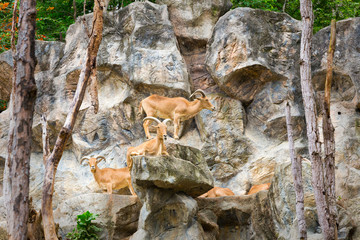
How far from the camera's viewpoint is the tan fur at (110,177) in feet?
44.0

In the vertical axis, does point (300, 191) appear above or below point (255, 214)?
above

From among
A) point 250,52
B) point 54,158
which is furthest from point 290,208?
point 250,52

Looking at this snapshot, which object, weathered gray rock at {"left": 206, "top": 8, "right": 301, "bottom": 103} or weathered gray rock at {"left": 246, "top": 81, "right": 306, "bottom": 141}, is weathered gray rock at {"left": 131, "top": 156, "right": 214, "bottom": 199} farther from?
weathered gray rock at {"left": 206, "top": 8, "right": 301, "bottom": 103}

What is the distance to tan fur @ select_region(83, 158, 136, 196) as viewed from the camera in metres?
13.4

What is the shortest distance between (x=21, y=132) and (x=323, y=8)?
1464 centimetres

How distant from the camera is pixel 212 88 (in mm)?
16078

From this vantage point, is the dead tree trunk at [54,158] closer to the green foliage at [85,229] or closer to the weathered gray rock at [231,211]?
the green foliage at [85,229]

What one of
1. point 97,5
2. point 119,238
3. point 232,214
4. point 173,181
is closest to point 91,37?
point 97,5

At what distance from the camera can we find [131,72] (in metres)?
15.3

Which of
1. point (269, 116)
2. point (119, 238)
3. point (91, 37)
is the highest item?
point (91, 37)

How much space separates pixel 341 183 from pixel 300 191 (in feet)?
11.1

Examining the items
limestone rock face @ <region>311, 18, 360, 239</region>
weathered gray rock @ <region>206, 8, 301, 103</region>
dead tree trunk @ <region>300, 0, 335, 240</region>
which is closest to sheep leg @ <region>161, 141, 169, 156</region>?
dead tree trunk @ <region>300, 0, 335, 240</region>

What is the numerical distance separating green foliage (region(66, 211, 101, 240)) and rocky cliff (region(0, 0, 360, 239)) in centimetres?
162

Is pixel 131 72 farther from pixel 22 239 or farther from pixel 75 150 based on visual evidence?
pixel 22 239
